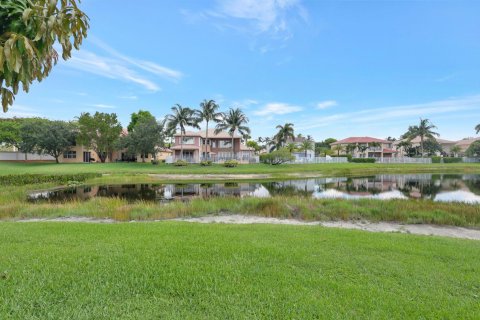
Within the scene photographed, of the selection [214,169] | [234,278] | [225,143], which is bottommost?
[214,169]

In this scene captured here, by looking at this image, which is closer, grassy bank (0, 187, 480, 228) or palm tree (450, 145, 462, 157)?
grassy bank (0, 187, 480, 228)

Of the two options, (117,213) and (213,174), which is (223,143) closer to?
(213,174)

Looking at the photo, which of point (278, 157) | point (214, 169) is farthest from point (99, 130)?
point (278, 157)

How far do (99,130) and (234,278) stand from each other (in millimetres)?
57673

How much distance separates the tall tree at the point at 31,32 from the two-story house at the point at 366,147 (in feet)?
308

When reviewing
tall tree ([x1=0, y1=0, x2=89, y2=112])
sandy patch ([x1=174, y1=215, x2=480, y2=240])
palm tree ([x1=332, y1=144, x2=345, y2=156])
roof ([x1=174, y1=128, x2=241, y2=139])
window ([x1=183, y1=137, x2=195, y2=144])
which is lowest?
sandy patch ([x1=174, y1=215, x2=480, y2=240])

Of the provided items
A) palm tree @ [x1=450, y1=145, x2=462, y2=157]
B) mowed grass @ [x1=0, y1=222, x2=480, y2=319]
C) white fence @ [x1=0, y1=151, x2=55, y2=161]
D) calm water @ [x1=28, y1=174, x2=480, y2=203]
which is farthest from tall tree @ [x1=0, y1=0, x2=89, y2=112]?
palm tree @ [x1=450, y1=145, x2=462, y2=157]

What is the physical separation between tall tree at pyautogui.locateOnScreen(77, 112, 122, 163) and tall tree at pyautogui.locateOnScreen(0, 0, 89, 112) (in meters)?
55.5

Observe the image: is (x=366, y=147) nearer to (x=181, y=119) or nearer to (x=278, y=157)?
(x=278, y=157)

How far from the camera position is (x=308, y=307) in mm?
3447

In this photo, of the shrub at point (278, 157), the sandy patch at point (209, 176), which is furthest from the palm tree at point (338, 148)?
the sandy patch at point (209, 176)

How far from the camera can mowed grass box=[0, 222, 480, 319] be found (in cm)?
343

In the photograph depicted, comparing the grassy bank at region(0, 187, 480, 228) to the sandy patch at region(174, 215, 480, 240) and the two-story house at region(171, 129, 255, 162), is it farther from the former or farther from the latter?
the two-story house at region(171, 129, 255, 162)

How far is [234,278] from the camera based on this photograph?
4.21 meters
